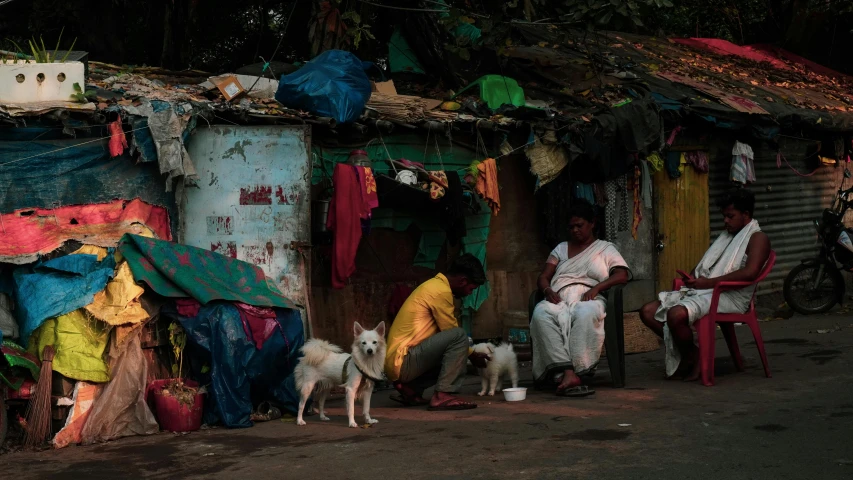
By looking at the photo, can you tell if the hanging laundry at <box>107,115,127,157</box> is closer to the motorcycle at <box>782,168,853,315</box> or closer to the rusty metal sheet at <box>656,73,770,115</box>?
the rusty metal sheet at <box>656,73,770,115</box>

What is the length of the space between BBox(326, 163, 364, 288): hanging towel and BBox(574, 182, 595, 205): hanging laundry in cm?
334

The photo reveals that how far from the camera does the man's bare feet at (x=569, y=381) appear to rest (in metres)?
7.96

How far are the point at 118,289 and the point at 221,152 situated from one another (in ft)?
6.04

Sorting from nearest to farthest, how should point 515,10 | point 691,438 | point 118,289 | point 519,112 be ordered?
point 691,438 < point 118,289 < point 519,112 < point 515,10

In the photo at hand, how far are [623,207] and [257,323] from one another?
6.07 metres

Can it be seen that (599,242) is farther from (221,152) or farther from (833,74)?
(833,74)

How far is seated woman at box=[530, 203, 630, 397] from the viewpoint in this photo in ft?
26.5

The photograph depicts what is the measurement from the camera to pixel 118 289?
7.43 meters

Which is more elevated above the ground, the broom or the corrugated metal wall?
the corrugated metal wall

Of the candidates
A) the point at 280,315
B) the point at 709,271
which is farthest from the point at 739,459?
the point at 280,315

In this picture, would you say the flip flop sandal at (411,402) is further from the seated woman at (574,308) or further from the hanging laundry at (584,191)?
the hanging laundry at (584,191)

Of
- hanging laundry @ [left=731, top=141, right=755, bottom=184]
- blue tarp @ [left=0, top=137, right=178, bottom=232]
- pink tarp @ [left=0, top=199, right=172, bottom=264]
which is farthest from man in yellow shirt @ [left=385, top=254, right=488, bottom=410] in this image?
hanging laundry @ [left=731, top=141, right=755, bottom=184]

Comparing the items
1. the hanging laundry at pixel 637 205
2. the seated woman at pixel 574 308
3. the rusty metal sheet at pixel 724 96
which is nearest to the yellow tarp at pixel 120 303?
the seated woman at pixel 574 308

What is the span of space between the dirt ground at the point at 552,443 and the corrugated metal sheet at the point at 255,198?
1463 millimetres
